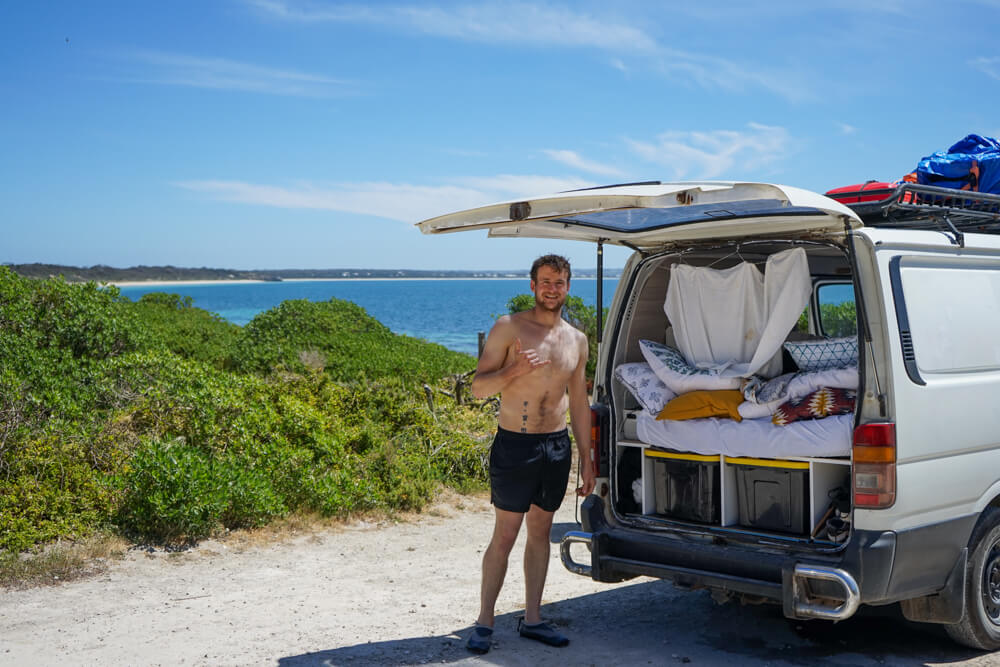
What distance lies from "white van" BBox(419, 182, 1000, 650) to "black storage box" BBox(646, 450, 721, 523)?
0.4 inches

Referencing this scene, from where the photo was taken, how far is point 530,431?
17.3ft

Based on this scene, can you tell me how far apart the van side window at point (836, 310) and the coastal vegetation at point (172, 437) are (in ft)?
12.9

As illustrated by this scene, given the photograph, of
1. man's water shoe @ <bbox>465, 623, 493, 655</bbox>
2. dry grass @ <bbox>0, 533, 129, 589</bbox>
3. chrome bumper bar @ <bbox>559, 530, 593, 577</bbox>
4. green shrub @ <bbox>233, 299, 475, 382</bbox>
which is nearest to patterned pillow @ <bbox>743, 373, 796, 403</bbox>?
chrome bumper bar @ <bbox>559, 530, 593, 577</bbox>

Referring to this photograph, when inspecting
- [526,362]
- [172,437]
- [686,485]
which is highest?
[526,362]

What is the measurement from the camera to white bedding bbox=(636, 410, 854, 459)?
4770 mm

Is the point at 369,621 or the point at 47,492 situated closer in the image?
the point at 369,621

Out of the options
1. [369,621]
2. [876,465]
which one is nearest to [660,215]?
[876,465]

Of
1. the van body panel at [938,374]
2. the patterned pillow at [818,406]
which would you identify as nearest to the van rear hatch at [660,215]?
the van body panel at [938,374]

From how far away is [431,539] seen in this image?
8078 mm

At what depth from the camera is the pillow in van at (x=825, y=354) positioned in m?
5.12

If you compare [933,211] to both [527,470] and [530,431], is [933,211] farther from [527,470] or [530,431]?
[527,470]

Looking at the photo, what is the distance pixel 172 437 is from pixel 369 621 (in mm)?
3305

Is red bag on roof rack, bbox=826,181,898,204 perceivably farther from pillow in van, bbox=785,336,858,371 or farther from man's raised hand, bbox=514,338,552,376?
man's raised hand, bbox=514,338,552,376

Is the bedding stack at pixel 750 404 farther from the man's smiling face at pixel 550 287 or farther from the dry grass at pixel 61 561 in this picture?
the dry grass at pixel 61 561
